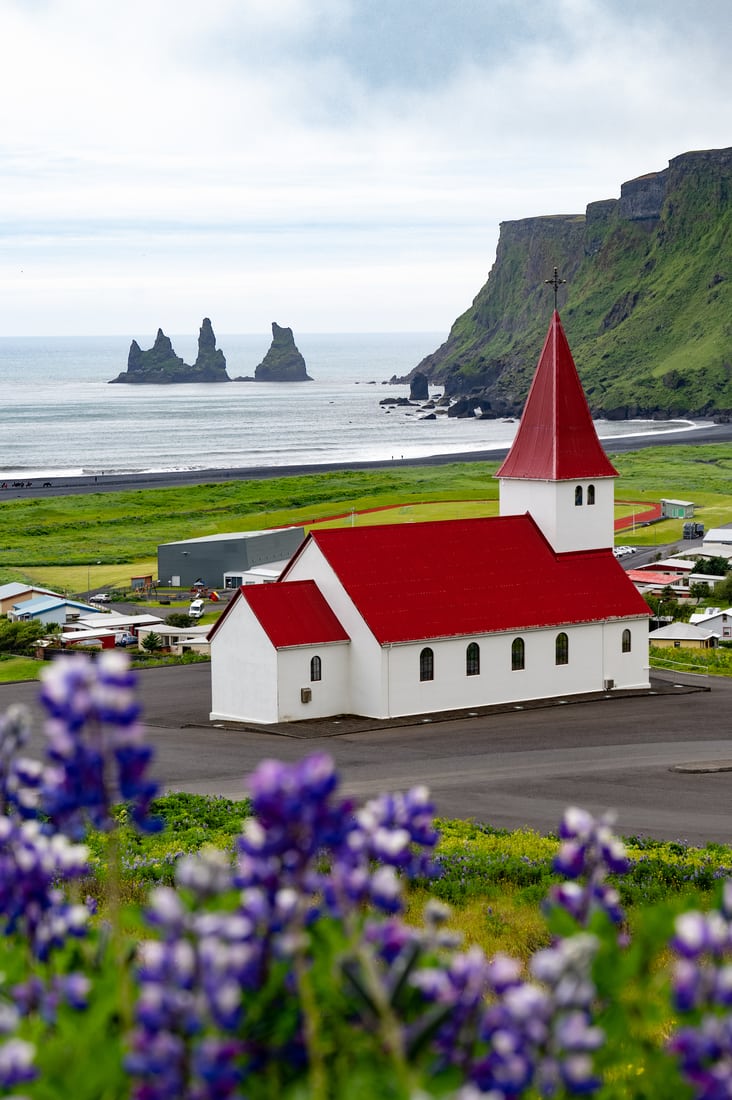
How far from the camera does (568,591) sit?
4066 centimetres

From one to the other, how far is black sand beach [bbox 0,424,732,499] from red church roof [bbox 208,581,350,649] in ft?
283

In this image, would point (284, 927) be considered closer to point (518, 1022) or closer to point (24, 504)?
point (518, 1022)

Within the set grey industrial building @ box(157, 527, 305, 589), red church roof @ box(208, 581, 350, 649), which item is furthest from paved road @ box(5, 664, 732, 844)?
grey industrial building @ box(157, 527, 305, 589)

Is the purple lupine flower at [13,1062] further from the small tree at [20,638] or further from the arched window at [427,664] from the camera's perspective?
the small tree at [20,638]

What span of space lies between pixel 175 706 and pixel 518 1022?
3511cm

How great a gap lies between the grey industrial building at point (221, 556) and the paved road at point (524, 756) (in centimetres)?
2871

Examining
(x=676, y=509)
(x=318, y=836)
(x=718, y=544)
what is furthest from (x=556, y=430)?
(x=676, y=509)

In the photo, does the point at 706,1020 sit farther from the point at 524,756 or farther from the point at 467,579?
the point at 467,579

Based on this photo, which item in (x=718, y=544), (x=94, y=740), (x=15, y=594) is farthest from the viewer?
(x=718, y=544)

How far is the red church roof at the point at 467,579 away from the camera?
37.7 meters

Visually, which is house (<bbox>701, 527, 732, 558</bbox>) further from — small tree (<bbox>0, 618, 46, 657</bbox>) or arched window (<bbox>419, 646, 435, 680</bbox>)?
arched window (<bbox>419, 646, 435, 680</bbox>)

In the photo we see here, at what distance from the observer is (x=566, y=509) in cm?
4194

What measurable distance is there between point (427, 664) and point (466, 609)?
6.24 ft

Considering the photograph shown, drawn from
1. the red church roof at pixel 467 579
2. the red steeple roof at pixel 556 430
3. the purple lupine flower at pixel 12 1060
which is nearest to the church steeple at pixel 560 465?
the red steeple roof at pixel 556 430
